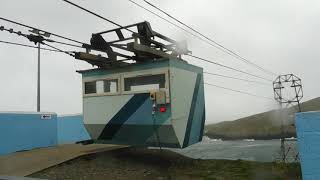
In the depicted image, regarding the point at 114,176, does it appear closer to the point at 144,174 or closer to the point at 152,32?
the point at 144,174

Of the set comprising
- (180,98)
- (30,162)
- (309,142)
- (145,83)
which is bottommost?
(30,162)

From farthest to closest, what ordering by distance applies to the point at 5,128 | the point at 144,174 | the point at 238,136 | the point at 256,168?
the point at 238,136 → the point at 5,128 → the point at 256,168 → the point at 144,174

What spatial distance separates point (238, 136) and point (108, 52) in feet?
357

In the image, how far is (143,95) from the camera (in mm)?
11984

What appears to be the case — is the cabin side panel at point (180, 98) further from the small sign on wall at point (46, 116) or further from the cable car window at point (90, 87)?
the small sign on wall at point (46, 116)

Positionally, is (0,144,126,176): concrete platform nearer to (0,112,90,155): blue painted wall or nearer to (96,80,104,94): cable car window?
(0,112,90,155): blue painted wall

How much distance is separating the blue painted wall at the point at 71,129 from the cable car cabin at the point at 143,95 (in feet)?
33.3

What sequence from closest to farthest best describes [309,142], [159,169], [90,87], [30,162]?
1. [309,142]
2. [159,169]
3. [30,162]
4. [90,87]

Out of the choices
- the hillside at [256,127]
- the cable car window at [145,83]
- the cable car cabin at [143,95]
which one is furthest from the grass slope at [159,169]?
the hillside at [256,127]

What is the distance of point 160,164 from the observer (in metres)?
12.5

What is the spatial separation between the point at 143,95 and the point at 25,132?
26.2 ft

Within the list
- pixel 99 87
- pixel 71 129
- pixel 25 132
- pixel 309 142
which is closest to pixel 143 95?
pixel 99 87

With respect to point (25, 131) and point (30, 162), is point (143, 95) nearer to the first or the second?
point (30, 162)

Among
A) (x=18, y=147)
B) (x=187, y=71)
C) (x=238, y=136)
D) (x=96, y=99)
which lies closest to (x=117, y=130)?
(x=96, y=99)
